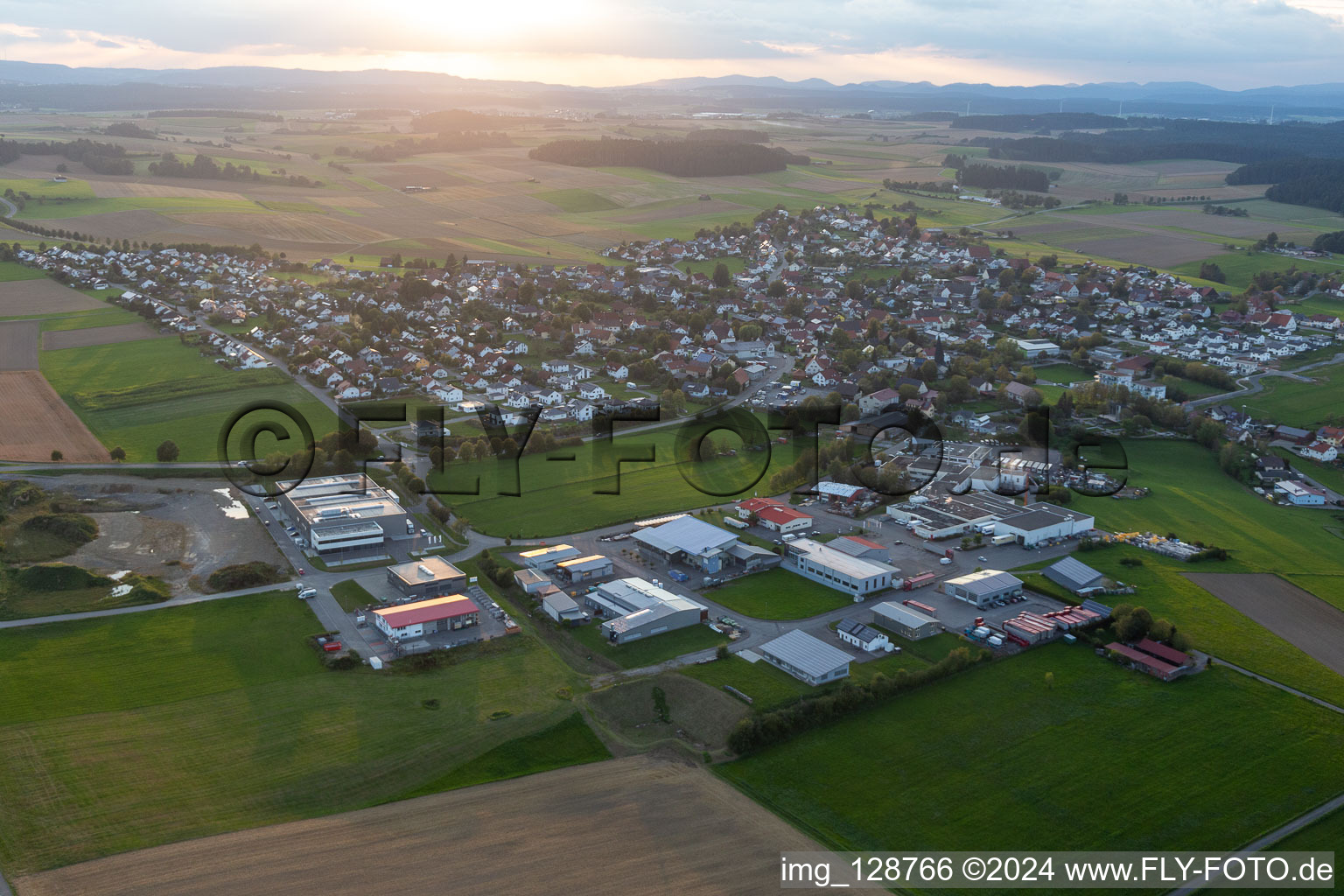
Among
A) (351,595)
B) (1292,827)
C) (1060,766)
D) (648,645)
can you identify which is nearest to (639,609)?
(648,645)

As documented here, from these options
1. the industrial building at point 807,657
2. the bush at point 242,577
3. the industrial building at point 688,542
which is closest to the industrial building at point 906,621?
the industrial building at point 807,657

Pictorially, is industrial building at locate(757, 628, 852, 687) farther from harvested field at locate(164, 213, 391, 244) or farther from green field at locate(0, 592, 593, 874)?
harvested field at locate(164, 213, 391, 244)

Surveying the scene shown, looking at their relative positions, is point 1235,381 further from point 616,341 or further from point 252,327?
point 252,327

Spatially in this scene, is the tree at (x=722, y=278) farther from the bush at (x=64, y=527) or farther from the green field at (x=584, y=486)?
the bush at (x=64, y=527)

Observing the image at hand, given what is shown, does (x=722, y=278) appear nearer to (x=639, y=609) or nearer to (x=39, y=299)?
(x=39, y=299)

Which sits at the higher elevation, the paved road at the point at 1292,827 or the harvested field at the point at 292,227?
the harvested field at the point at 292,227
